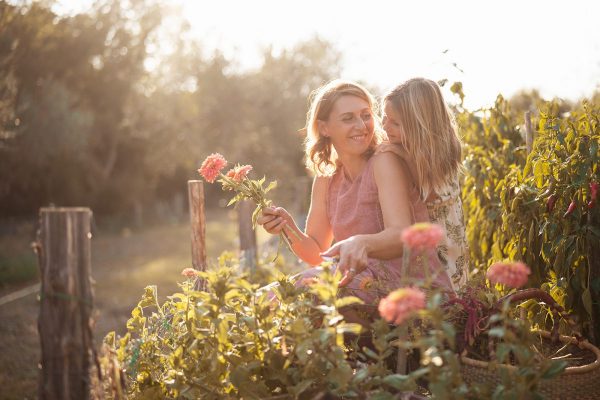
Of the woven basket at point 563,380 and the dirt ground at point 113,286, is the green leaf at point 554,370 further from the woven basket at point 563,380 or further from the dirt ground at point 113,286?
the dirt ground at point 113,286

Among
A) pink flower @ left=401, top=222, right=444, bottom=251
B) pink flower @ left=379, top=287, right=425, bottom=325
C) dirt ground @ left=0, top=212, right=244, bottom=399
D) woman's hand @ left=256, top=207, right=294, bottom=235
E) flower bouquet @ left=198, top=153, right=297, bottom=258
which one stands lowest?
dirt ground @ left=0, top=212, right=244, bottom=399

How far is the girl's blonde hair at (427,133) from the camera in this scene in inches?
117

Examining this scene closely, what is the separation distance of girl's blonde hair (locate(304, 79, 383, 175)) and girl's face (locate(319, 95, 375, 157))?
4cm

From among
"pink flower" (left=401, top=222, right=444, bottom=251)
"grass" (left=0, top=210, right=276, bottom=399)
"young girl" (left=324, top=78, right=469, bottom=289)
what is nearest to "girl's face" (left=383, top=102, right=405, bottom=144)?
"young girl" (left=324, top=78, right=469, bottom=289)

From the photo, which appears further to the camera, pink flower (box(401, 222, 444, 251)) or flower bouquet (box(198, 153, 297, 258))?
flower bouquet (box(198, 153, 297, 258))

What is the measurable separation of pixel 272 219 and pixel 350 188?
19.6 inches

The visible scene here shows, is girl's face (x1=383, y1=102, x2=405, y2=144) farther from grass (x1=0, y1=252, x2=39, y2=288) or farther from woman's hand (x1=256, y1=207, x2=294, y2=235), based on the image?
grass (x1=0, y1=252, x2=39, y2=288)

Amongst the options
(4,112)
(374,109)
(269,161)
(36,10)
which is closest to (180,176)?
(269,161)

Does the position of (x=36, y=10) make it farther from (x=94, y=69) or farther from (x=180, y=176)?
(x=180, y=176)

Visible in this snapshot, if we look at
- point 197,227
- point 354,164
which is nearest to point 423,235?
point 354,164

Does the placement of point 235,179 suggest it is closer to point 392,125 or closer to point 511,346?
point 392,125

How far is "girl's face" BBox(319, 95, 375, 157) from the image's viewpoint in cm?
333

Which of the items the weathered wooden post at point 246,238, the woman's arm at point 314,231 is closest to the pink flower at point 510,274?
the woman's arm at point 314,231

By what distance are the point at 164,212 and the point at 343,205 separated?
23120 millimetres
